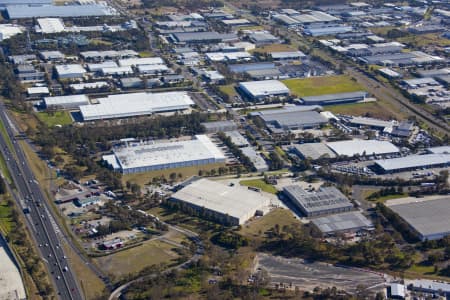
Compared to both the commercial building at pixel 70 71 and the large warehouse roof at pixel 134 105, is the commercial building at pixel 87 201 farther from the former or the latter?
the commercial building at pixel 70 71

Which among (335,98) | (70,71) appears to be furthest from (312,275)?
(70,71)

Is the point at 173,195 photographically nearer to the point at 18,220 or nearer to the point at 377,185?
the point at 18,220

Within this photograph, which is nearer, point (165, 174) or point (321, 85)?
point (165, 174)

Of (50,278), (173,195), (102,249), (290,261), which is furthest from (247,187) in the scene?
(50,278)


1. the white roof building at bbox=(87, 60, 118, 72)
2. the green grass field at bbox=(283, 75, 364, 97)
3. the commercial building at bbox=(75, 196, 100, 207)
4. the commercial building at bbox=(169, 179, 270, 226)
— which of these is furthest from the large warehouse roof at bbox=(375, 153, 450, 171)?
the white roof building at bbox=(87, 60, 118, 72)

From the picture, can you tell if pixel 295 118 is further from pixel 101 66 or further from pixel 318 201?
pixel 101 66

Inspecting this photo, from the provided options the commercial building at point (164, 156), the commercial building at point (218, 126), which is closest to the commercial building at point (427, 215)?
the commercial building at point (164, 156)
